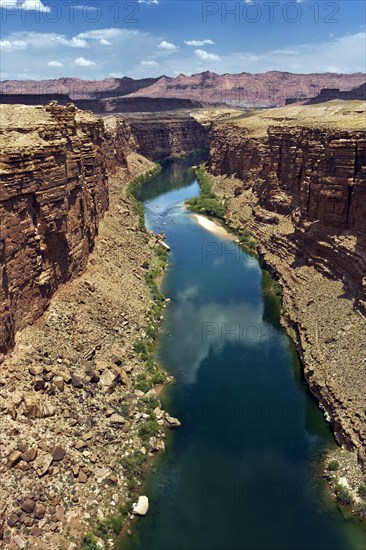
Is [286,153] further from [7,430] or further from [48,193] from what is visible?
[7,430]

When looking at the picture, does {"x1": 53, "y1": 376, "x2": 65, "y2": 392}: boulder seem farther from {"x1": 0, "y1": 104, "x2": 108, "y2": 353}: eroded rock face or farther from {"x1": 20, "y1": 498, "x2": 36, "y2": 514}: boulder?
{"x1": 20, "y1": 498, "x2": 36, "y2": 514}: boulder

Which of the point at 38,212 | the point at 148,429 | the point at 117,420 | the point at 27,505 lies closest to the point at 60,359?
the point at 117,420

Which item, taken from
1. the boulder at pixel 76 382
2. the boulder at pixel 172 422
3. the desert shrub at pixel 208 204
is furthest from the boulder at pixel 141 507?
the desert shrub at pixel 208 204

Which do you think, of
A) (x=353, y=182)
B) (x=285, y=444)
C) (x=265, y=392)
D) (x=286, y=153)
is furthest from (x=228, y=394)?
(x=286, y=153)

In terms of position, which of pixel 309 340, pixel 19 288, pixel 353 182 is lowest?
pixel 309 340

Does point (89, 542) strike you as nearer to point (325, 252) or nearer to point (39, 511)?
point (39, 511)

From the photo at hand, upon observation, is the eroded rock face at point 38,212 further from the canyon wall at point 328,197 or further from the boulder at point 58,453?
the canyon wall at point 328,197

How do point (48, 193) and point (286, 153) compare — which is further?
point (286, 153)
